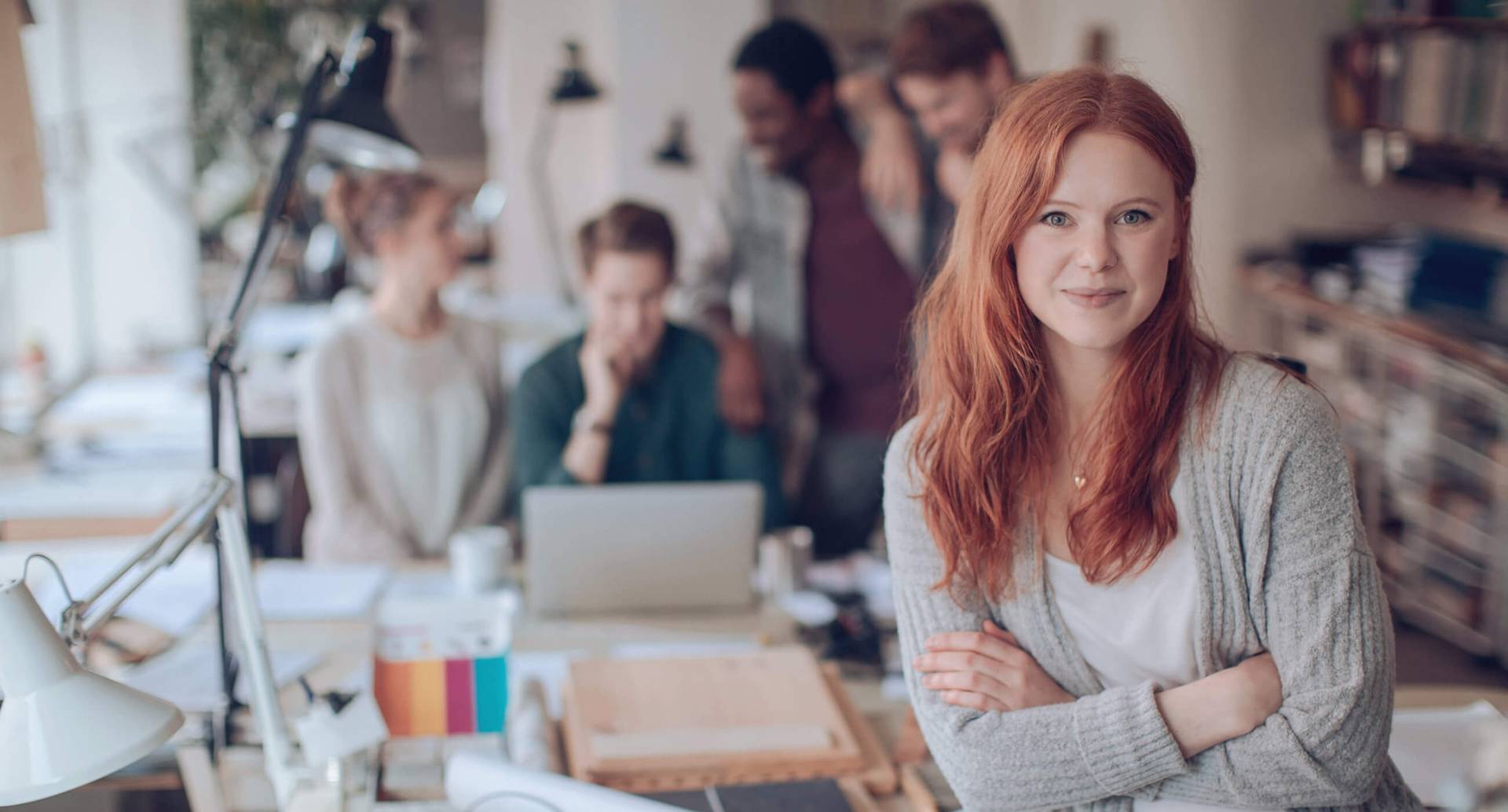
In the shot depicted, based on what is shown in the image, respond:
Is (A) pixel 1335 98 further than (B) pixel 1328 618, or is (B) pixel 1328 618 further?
(A) pixel 1335 98

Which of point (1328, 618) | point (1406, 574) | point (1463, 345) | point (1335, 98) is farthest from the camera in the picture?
point (1335, 98)

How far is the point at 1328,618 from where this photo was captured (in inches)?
47.8

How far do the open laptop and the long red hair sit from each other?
70 centimetres

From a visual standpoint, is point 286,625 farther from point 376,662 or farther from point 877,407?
point 877,407

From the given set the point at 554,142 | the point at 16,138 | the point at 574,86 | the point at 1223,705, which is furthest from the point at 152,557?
the point at 554,142

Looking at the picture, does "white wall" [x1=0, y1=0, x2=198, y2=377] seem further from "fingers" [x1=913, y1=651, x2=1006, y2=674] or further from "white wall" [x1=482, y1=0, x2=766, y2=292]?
"fingers" [x1=913, y1=651, x2=1006, y2=674]

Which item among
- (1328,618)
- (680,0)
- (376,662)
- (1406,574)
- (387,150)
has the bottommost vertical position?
(1406,574)

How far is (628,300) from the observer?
103 inches

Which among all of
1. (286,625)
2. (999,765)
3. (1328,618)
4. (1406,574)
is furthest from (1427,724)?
(1406,574)

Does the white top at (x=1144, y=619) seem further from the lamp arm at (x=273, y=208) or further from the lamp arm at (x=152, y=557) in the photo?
the lamp arm at (x=273, y=208)

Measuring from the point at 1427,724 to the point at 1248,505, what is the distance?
2.11ft

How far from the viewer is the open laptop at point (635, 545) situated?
2004 mm

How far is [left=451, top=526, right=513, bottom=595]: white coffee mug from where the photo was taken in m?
2.21

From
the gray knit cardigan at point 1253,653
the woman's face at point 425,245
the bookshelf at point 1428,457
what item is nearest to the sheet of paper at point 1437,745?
the gray knit cardigan at point 1253,653
